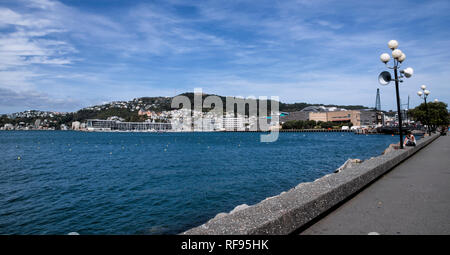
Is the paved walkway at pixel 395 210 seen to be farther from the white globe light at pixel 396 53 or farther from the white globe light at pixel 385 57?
the white globe light at pixel 396 53

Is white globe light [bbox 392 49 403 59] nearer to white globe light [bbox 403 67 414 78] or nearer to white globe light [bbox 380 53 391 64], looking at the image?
white globe light [bbox 380 53 391 64]

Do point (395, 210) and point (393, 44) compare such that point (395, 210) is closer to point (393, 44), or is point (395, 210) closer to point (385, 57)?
point (385, 57)

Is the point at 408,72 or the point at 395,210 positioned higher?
the point at 408,72

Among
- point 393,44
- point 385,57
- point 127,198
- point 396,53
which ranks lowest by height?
point 127,198

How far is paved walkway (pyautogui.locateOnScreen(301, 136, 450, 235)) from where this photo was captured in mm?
4770

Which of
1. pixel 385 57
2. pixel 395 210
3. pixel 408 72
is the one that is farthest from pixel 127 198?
pixel 408 72

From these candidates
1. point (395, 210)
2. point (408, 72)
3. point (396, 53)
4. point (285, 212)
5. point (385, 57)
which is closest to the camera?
point (285, 212)

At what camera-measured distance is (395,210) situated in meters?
5.77

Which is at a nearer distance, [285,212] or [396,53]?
[285,212]

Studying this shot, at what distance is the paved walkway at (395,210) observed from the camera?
4770mm
